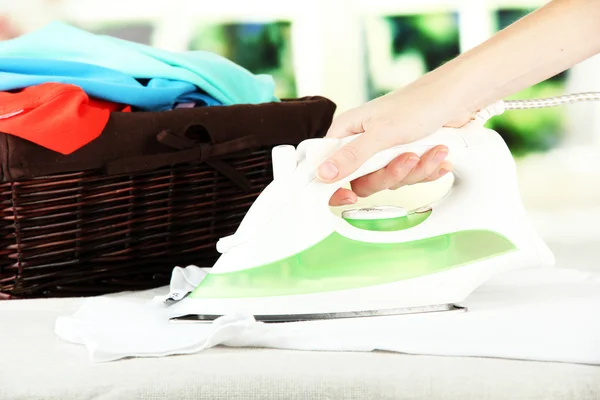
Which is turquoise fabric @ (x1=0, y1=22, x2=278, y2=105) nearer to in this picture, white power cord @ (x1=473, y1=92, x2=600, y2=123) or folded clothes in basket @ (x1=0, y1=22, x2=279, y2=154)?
folded clothes in basket @ (x1=0, y1=22, x2=279, y2=154)

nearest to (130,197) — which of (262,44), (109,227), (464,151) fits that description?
(109,227)

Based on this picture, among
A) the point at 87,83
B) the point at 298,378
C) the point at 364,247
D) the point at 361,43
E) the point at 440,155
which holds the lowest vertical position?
the point at 298,378

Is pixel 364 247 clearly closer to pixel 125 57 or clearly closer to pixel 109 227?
pixel 109 227

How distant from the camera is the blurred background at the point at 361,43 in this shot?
279cm

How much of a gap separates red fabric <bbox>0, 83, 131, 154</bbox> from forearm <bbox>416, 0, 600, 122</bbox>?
1.68 ft

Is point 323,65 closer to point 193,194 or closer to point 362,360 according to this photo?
point 193,194

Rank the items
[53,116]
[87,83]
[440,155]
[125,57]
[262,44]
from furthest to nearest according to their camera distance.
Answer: [262,44] < [125,57] < [87,83] < [53,116] < [440,155]

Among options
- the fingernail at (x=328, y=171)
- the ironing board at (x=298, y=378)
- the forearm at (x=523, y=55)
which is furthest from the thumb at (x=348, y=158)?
the ironing board at (x=298, y=378)

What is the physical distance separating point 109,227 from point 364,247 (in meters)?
0.50

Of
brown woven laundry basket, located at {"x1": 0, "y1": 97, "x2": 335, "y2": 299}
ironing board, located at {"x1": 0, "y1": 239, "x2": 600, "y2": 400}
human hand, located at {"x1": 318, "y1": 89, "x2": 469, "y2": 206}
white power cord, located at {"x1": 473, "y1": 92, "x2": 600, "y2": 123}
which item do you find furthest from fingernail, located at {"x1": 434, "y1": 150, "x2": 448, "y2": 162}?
brown woven laundry basket, located at {"x1": 0, "y1": 97, "x2": 335, "y2": 299}

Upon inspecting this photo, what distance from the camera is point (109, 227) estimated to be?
139cm

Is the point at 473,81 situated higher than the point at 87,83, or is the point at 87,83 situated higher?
the point at 87,83

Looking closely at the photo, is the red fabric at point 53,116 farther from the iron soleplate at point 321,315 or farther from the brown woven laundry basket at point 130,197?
the iron soleplate at point 321,315

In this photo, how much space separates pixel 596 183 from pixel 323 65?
39.8 inches
